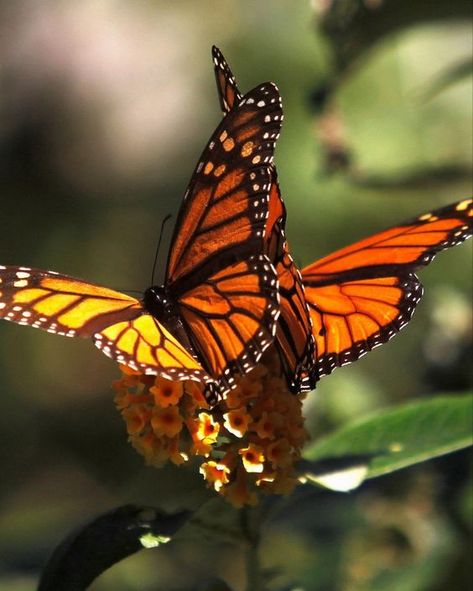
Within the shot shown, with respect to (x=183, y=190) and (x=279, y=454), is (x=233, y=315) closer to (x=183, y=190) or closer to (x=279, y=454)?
(x=279, y=454)

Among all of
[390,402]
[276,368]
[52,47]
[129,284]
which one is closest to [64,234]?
[129,284]

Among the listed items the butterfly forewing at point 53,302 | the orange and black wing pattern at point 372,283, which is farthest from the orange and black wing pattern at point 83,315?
the orange and black wing pattern at point 372,283

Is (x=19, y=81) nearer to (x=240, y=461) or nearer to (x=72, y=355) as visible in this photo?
(x=72, y=355)

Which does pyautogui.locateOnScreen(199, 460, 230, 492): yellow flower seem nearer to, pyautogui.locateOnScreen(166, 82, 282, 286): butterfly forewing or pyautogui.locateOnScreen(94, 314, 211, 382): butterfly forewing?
pyautogui.locateOnScreen(94, 314, 211, 382): butterfly forewing

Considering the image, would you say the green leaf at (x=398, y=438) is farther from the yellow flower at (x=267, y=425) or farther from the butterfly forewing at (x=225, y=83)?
the butterfly forewing at (x=225, y=83)

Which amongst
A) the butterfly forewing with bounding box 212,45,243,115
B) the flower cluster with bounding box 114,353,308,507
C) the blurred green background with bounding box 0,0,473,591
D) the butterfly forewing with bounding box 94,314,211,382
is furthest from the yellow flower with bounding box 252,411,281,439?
the butterfly forewing with bounding box 212,45,243,115
